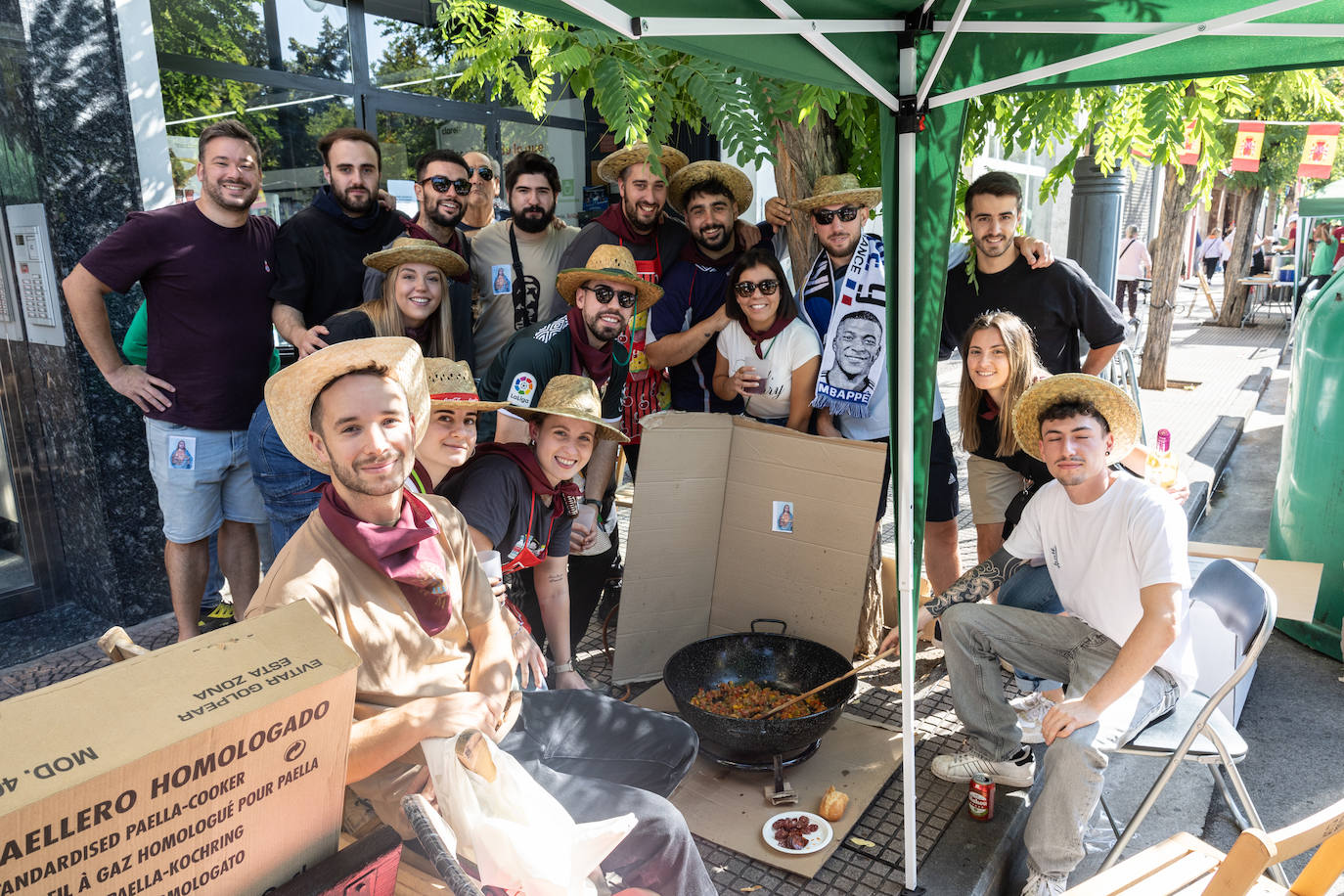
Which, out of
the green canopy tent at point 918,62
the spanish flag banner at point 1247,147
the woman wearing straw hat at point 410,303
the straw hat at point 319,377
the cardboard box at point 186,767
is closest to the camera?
the cardboard box at point 186,767

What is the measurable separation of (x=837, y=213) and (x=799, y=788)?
2.39 metres

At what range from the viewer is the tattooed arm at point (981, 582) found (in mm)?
3377

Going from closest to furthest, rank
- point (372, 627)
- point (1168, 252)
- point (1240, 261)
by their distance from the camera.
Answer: point (372, 627) < point (1168, 252) < point (1240, 261)

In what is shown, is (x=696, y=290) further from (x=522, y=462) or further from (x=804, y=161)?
(x=522, y=462)

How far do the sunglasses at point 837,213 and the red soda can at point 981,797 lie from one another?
2333mm

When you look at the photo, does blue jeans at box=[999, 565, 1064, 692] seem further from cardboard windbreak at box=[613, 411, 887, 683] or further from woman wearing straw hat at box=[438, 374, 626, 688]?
woman wearing straw hat at box=[438, 374, 626, 688]

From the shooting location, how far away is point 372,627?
206 cm

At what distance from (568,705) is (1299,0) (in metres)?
2.63

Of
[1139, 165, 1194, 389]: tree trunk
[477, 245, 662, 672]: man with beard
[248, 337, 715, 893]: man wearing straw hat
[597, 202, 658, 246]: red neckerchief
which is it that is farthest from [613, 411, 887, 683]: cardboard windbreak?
[1139, 165, 1194, 389]: tree trunk

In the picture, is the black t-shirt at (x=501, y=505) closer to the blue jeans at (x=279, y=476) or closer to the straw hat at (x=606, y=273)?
the blue jeans at (x=279, y=476)

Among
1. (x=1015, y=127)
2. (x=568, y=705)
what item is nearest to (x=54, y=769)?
(x=568, y=705)

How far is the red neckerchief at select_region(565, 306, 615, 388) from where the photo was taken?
3.74 meters

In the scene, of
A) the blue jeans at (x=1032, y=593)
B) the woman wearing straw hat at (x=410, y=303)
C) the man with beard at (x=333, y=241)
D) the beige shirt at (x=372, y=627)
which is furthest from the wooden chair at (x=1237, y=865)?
the man with beard at (x=333, y=241)

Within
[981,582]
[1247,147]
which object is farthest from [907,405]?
[1247,147]
